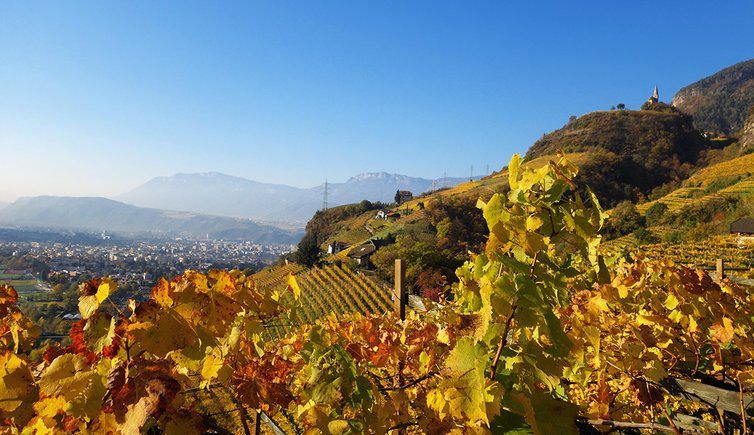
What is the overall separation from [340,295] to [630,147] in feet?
258

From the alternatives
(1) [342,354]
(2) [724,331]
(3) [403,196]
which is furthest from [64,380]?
(3) [403,196]

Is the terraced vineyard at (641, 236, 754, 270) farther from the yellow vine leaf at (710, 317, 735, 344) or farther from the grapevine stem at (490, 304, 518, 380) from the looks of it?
the grapevine stem at (490, 304, 518, 380)

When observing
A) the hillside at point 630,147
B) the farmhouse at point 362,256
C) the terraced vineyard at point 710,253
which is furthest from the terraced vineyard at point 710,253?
the hillside at point 630,147

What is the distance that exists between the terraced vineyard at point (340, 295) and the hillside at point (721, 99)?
123936mm

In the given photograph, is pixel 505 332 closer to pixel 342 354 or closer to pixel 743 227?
→ pixel 342 354

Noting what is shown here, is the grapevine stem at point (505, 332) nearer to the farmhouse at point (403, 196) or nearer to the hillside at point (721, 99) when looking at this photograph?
the farmhouse at point (403, 196)

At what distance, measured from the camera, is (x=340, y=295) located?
71.6 feet

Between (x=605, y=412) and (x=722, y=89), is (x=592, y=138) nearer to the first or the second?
(x=605, y=412)

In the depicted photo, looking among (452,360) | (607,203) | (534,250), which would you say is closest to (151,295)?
(452,360)

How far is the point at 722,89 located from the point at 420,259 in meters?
183

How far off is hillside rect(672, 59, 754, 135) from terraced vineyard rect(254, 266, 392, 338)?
123936mm

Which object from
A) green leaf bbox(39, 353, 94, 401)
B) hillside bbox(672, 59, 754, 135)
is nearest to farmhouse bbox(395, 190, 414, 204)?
hillside bbox(672, 59, 754, 135)

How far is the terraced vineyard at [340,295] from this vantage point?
63.1 ft

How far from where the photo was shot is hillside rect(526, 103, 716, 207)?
204 ft
